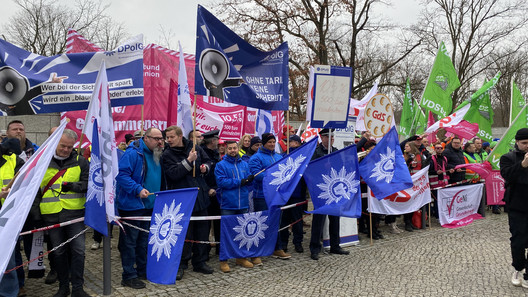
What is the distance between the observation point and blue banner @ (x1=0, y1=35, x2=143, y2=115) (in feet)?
17.6

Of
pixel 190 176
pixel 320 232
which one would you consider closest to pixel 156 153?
pixel 190 176

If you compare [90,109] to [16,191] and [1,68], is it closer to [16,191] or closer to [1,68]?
[16,191]

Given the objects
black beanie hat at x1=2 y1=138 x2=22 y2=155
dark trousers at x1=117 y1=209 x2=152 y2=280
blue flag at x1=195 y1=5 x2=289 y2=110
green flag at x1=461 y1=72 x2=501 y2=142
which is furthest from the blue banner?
green flag at x1=461 y1=72 x2=501 y2=142

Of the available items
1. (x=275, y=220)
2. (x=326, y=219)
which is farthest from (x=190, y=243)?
(x=326, y=219)

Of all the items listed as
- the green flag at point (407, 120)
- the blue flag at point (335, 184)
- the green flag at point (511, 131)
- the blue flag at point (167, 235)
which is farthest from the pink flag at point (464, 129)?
the blue flag at point (167, 235)

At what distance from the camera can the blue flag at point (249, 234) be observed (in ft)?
19.6

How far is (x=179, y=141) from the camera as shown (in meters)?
5.61

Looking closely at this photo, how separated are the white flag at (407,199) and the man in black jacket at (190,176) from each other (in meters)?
3.36

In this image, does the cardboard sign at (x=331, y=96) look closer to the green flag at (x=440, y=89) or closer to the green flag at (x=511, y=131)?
the green flag at (x=511, y=131)

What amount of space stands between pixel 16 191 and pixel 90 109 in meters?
1.17

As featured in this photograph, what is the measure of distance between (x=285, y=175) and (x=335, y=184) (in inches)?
35.1

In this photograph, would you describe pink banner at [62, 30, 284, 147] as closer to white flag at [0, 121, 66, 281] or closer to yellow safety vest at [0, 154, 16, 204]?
yellow safety vest at [0, 154, 16, 204]

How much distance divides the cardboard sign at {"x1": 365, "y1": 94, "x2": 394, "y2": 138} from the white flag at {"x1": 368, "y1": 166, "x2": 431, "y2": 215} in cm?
124

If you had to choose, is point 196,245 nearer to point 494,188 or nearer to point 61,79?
point 61,79
